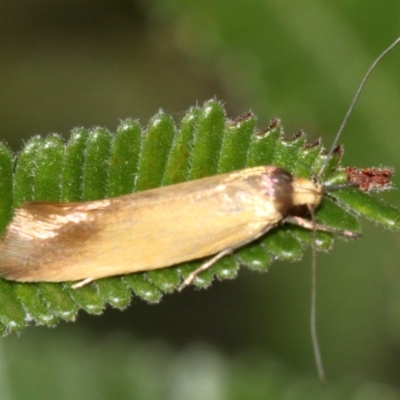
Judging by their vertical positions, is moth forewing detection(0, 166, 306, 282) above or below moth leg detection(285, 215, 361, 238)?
below

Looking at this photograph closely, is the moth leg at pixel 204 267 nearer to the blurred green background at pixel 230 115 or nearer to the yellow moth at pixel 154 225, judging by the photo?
the yellow moth at pixel 154 225

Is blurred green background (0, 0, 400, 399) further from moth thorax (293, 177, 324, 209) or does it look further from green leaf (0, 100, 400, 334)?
moth thorax (293, 177, 324, 209)

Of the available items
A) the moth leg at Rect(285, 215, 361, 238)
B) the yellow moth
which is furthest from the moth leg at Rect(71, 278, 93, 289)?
the moth leg at Rect(285, 215, 361, 238)

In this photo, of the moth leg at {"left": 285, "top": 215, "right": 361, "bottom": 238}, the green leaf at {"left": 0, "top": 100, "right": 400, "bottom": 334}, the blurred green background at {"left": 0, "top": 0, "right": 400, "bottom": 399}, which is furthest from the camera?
the blurred green background at {"left": 0, "top": 0, "right": 400, "bottom": 399}

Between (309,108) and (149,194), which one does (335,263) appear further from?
(149,194)

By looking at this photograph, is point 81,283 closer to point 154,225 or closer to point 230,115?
point 154,225

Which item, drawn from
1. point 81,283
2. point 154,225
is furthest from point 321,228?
point 81,283

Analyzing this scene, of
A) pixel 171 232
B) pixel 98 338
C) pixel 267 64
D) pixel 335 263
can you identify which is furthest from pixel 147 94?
pixel 171 232

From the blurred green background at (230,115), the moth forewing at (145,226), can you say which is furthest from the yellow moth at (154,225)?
the blurred green background at (230,115)

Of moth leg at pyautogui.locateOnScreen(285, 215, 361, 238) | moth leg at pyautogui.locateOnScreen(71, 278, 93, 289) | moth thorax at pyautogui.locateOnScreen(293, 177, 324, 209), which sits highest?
moth thorax at pyautogui.locateOnScreen(293, 177, 324, 209)
